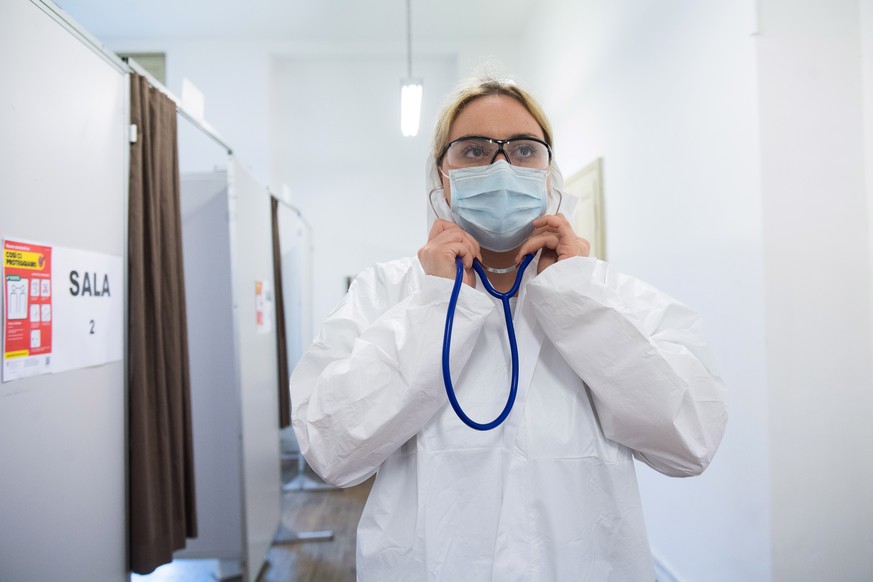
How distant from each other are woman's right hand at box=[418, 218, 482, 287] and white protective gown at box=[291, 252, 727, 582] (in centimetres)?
2

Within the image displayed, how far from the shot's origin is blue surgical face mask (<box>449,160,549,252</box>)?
93 centimetres

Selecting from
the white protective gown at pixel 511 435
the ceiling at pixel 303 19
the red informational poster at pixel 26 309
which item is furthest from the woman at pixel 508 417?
the ceiling at pixel 303 19

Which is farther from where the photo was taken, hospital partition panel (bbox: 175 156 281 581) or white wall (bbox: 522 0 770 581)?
hospital partition panel (bbox: 175 156 281 581)

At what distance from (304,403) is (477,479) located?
0.32 metres

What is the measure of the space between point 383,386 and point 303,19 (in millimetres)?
4296

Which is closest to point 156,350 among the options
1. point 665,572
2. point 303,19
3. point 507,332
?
point 507,332

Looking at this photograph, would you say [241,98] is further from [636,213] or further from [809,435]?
[809,435]

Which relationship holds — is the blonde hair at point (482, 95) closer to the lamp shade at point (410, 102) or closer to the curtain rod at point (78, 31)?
the curtain rod at point (78, 31)

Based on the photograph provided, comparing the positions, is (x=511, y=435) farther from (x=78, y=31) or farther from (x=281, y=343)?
(x=281, y=343)

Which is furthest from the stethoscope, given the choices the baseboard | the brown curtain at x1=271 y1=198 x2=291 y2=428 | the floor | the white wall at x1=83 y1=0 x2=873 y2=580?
the brown curtain at x1=271 y1=198 x2=291 y2=428

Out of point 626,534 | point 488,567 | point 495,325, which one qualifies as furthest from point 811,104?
point 488,567

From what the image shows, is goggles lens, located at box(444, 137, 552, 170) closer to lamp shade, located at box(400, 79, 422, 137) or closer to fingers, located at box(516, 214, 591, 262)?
fingers, located at box(516, 214, 591, 262)

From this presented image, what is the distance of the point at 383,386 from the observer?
2.65ft

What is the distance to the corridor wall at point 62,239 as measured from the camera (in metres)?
0.98
